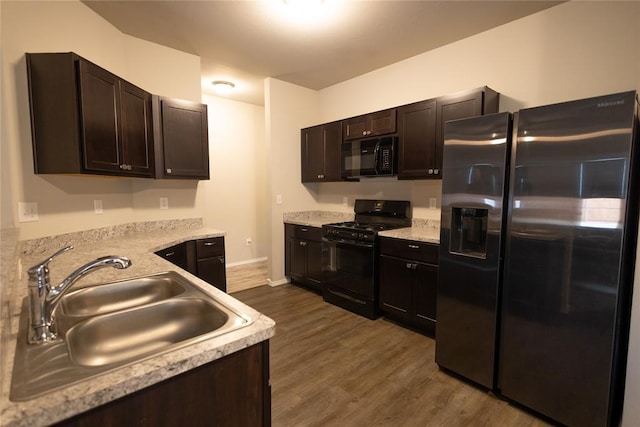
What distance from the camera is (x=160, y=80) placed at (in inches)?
122

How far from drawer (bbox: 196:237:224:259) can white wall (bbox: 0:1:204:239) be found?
0.65 meters

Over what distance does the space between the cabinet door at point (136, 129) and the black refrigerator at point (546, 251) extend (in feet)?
8.36

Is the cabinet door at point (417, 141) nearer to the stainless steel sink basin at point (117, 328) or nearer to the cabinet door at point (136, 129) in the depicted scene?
the stainless steel sink basin at point (117, 328)

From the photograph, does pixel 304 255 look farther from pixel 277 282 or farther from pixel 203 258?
pixel 203 258

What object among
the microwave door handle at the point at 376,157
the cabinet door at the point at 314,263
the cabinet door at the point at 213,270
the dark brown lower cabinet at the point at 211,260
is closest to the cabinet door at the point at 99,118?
the dark brown lower cabinet at the point at 211,260

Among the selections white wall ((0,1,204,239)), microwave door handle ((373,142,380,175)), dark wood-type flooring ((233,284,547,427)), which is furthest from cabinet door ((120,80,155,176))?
microwave door handle ((373,142,380,175))

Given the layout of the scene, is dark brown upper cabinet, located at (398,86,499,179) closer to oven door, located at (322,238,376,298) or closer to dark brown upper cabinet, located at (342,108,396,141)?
dark brown upper cabinet, located at (342,108,396,141)

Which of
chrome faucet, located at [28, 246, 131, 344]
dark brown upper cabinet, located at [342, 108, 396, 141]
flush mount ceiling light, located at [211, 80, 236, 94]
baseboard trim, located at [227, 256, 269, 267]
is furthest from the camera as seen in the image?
baseboard trim, located at [227, 256, 269, 267]

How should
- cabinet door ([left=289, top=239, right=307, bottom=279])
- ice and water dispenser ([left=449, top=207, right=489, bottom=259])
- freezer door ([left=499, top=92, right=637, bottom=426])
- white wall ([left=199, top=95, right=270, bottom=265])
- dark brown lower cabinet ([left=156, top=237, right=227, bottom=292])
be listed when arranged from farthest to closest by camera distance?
1. white wall ([left=199, top=95, right=270, bottom=265])
2. cabinet door ([left=289, top=239, right=307, bottom=279])
3. dark brown lower cabinet ([left=156, top=237, right=227, bottom=292])
4. ice and water dispenser ([left=449, top=207, right=489, bottom=259])
5. freezer door ([left=499, top=92, right=637, bottom=426])

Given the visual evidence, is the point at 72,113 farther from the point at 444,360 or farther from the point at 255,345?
the point at 444,360

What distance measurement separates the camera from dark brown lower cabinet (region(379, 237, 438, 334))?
265 cm

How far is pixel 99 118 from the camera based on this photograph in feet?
7.01

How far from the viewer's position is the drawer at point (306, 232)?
3774 mm

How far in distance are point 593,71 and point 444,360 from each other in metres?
2.47
